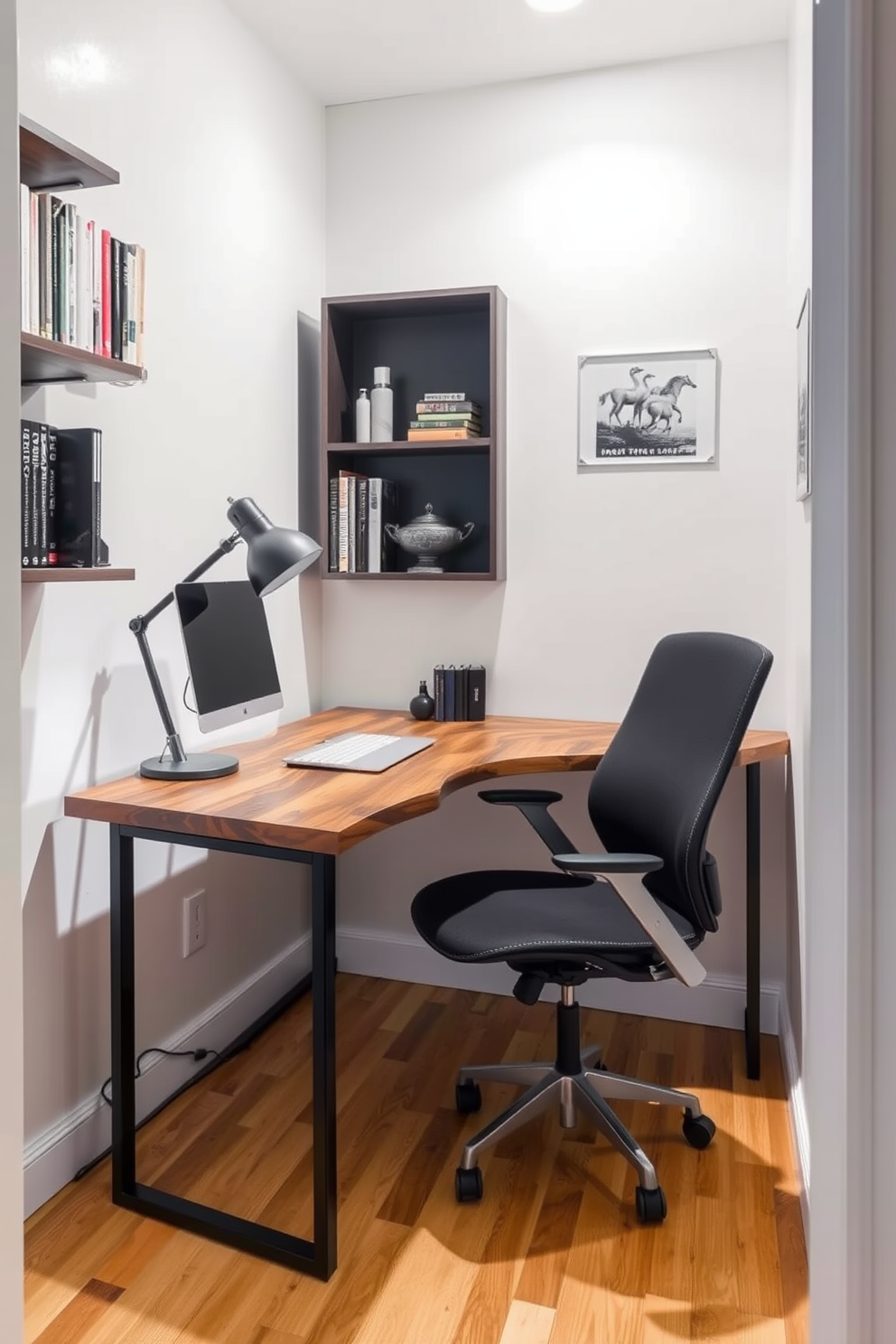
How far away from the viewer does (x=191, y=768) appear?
2066 mm

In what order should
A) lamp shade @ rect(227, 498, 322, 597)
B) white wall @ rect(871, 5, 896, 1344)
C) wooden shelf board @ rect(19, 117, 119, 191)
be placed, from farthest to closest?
lamp shade @ rect(227, 498, 322, 597) → wooden shelf board @ rect(19, 117, 119, 191) → white wall @ rect(871, 5, 896, 1344)

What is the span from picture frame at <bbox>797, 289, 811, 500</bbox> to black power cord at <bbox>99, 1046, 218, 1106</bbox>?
187 centimetres

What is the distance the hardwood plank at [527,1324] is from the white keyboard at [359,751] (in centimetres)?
102

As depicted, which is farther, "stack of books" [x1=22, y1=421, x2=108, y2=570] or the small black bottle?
the small black bottle

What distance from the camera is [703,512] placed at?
269cm

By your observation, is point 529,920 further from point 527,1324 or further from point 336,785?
point 527,1324

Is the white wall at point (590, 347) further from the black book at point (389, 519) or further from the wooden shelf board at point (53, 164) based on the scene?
the wooden shelf board at point (53, 164)

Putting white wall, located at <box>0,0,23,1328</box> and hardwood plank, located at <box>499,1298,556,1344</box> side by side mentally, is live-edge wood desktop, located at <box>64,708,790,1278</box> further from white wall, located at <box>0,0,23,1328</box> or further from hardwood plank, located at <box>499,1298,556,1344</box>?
white wall, located at <box>0,0,23,1328</box>

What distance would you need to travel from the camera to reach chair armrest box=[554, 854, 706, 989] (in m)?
1.76

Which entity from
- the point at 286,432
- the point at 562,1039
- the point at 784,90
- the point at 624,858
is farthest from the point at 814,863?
the point at 784,90

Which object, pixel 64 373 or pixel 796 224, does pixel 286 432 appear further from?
pixel 796 224

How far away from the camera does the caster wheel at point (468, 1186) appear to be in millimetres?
1909

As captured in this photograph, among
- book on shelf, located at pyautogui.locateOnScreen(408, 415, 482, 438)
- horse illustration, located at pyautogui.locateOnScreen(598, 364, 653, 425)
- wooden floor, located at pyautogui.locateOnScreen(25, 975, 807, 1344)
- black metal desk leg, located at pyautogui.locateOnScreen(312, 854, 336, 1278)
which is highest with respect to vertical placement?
horse illustration, located at pyautogui.locateOnScreen(598, 364, 653, 425)

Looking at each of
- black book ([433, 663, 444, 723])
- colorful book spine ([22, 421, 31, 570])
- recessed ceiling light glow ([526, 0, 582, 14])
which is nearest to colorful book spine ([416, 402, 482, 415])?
black book ([433, 663, 444, 723])
